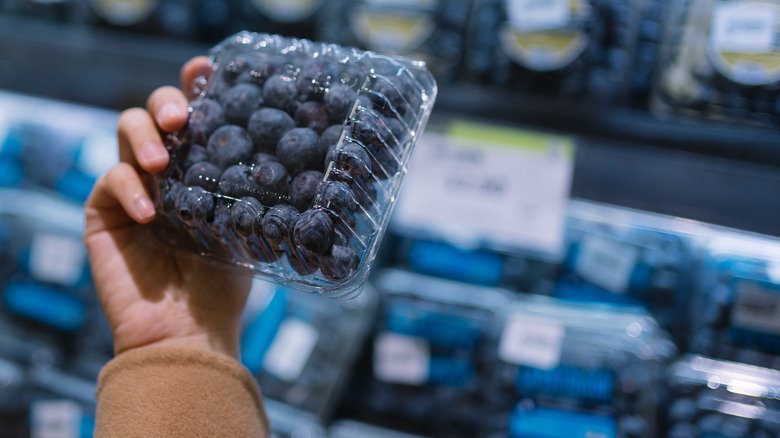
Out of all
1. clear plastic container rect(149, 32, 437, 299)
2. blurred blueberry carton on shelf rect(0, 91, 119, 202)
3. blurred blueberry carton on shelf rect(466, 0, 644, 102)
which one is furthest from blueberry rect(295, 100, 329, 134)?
blurred blueberry carton on shelf rect(0, 91, 119, 202)

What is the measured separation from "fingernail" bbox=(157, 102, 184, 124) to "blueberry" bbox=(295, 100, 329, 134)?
0.51 feet

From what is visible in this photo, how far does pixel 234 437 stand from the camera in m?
0.74

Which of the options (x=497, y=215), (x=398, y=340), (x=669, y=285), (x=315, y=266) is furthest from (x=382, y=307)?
(x=315, y=266)

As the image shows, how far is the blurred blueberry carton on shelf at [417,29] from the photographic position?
117 cm

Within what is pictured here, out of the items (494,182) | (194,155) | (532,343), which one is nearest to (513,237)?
(494,182)

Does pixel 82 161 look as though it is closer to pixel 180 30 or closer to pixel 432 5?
pixel 180 30

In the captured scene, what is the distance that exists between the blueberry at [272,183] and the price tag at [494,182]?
49 centimetres

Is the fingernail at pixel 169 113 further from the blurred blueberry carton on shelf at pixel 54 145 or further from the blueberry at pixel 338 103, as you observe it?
the blurred blueberry carton on shelf at pixel 54 145

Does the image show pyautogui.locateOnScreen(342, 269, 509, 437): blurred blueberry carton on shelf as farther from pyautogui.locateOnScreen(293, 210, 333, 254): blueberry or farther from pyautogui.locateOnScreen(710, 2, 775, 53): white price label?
pyautogui.locateOnScreen(293, 210, 333, 254): blueberry

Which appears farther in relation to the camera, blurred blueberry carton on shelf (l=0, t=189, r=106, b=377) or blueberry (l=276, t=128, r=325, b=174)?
blurred blueberry carton on shelf (l=0, t=189, r=106, b=377)

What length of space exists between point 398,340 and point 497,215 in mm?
405

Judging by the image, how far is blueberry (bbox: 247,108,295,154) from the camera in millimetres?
658

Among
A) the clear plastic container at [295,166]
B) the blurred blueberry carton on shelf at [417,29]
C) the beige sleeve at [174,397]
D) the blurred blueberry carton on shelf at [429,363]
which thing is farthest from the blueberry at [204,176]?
Result: the blurred blueberry carton on shelf at [429,363]

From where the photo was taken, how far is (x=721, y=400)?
43.7 inches
